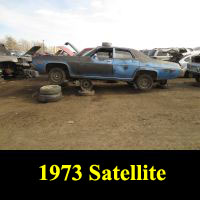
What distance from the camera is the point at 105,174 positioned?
238 centimetres

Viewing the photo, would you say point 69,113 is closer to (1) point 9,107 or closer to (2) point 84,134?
(2) point 84,134

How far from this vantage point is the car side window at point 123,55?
677cm

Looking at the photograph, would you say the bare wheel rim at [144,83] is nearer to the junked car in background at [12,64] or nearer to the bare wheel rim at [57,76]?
the bare wheel rim at [57,76]

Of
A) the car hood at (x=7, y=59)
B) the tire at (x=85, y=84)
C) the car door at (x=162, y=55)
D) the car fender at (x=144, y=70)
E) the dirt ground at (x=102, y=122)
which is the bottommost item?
the dirt ground at (x=102, y=122)

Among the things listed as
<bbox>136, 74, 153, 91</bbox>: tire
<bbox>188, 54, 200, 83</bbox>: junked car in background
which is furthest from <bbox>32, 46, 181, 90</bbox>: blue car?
<bbox>188, 54, 200, 83</bbox>: junked car in background

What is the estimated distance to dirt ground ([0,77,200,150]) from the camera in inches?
127

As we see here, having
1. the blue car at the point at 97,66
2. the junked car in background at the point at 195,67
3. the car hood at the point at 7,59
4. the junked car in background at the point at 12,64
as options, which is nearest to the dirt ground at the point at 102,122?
the blue car at the point at 97,66

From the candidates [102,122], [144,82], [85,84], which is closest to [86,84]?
[85,84]

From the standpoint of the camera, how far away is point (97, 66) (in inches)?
261

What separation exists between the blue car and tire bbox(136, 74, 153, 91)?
0.21 metres

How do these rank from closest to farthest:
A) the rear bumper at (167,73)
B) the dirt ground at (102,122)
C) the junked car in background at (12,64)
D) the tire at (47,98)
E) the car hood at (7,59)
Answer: the dirt ground at (102,122) → the tire at (47,98) → the rear bumper at (167,73) → the car hood at (7,59) → the junked car in background at (12,64)

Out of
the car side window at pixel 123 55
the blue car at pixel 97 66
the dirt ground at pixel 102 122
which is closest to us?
the dirt ground at pixel 102 122

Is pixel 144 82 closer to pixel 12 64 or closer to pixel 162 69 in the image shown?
pixel 162 69

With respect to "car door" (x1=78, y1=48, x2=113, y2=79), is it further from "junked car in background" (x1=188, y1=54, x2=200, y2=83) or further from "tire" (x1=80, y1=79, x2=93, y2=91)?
"junked car in background" (x1=188, y1=54, x2=200, y2=83)
